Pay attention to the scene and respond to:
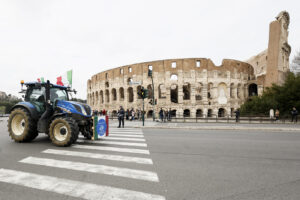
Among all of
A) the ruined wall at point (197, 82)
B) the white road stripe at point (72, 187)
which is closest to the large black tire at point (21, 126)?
the white road stripe at point (72, 187)

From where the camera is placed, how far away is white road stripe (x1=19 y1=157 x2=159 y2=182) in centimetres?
292

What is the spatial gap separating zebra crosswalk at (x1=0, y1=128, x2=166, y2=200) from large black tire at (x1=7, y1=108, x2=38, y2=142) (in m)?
1.74

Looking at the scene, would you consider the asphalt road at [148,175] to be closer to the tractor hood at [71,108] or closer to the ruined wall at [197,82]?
the tractor hood at [71,108]

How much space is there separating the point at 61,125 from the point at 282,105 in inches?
1024

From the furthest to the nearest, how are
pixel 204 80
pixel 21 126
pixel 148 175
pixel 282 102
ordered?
pixel 204 80, pixel 282 102, pixel 21 126, pixel 148 175

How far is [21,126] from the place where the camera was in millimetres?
6016

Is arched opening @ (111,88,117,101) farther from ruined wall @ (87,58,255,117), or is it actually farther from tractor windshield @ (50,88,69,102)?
tractor windshield @ (50,88,69,102)

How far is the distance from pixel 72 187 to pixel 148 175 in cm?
132

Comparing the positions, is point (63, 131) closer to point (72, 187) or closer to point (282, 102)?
point (72, 187)

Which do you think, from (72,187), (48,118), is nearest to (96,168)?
(72,187)

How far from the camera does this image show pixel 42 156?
13.3 ft

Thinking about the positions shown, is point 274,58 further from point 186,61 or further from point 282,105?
point 186,61

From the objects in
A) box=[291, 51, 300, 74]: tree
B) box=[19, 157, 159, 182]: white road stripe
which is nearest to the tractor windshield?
box=[19, 157, 159, 182]: white road stripe

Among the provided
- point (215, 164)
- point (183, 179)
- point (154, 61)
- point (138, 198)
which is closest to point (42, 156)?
point (138, 198)
